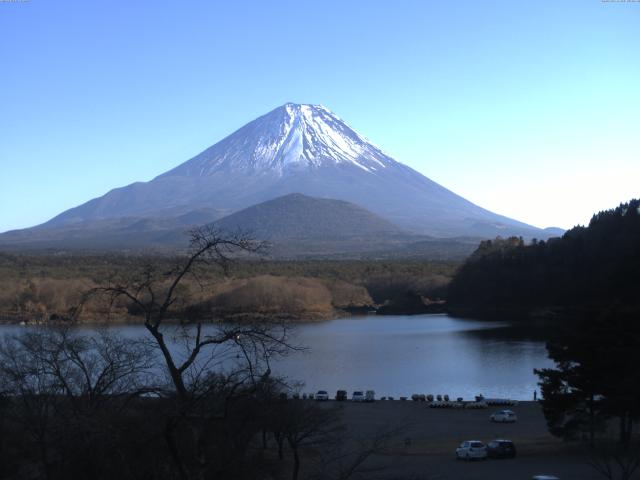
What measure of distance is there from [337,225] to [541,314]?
8720 cm

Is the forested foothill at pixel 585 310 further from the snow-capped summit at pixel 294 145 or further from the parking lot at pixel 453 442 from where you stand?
the snow-capped summit at pixel 294 145

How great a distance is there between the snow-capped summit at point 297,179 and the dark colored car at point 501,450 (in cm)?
13950

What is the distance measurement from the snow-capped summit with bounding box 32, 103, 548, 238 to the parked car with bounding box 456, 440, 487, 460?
13950cm

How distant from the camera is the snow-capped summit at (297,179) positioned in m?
158

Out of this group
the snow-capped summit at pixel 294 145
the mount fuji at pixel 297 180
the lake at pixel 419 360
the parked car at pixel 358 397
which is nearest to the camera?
the parked car at pixel 358 397

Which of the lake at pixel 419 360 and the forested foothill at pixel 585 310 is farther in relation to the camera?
the lake at pixel 419 360

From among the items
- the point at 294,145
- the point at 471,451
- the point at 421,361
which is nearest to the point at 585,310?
the point at 471,451

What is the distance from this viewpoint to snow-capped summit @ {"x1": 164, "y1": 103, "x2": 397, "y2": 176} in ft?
557

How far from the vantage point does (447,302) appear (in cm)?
5816

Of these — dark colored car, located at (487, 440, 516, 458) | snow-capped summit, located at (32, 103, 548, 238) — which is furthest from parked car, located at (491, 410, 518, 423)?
snow-capped summit, located at (32, 103, 548, 238)

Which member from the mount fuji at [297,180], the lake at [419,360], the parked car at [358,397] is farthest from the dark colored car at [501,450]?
the mount fuji at [297,180]

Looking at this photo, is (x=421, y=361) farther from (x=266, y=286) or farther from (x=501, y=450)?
(x=266, y=286)

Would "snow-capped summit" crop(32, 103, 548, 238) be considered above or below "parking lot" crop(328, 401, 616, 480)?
above

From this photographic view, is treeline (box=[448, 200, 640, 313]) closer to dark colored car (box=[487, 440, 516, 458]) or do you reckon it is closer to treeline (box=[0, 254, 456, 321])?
treeline (box=[0, 254, 456, 321])
